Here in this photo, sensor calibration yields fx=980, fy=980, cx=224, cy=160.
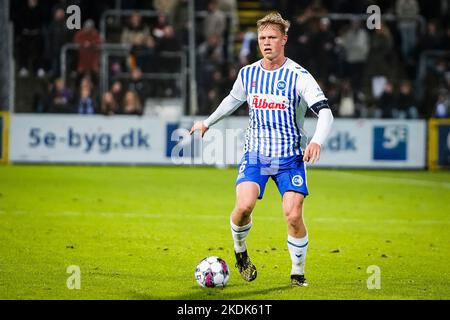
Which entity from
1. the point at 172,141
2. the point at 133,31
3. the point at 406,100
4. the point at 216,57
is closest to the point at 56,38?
the point at 133,31

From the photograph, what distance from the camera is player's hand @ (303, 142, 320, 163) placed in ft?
25.9

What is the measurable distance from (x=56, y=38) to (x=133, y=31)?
204 cm

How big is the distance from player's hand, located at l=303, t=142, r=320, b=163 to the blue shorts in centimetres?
46

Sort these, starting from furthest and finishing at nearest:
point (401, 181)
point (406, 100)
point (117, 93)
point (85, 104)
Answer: point (406, 100), point (117, 93), point (85, 104), point (401, 181)

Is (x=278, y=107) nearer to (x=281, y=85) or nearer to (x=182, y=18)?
(x=281, y=85)

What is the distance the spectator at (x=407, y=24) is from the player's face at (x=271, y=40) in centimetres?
1786

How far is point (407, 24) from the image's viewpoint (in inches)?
1018

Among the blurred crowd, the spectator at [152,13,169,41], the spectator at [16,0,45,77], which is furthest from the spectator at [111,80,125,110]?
the spectator at [16,0,45,77]

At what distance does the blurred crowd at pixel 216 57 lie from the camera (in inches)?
936

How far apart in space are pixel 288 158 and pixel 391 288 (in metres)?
1.44

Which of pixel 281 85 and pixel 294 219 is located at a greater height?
pixel 281 85

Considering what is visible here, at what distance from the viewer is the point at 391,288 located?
8.51 m

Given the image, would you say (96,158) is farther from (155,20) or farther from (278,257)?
(278,257)
